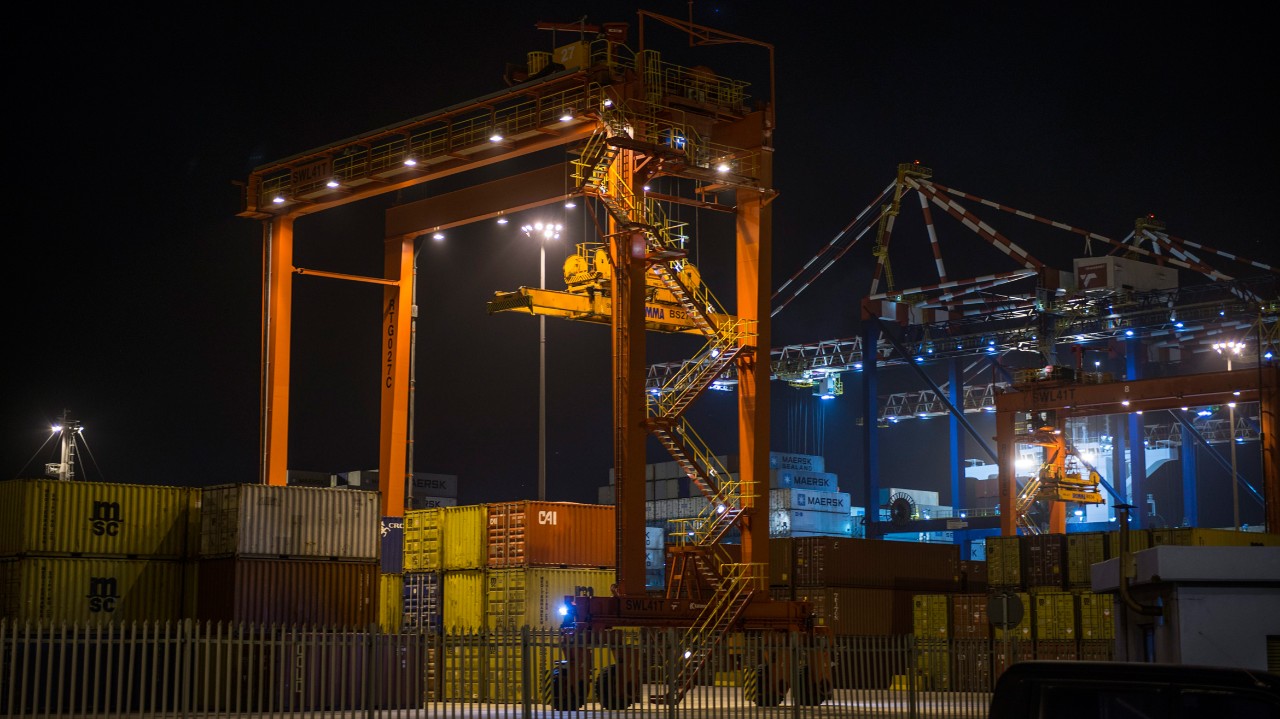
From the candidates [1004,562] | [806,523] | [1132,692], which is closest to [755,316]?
[1004,562]

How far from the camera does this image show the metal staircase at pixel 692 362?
28.7 m

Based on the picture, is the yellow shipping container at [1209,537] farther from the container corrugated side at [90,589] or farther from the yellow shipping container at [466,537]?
the container corrugated side at [90,589]

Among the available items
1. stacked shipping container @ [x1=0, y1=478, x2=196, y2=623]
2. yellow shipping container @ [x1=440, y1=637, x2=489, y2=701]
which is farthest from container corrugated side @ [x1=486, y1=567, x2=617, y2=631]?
stacked shipping container @ [x1=0, y1=478, x2=196, y2=623]

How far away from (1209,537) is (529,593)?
1663 cm

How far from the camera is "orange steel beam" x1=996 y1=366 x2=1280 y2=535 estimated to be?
51.8 meters

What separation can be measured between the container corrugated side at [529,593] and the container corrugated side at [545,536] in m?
0.20

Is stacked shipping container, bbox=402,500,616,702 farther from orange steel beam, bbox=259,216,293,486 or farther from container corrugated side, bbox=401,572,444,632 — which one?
orange steel beam, bbox=259,216,293,486

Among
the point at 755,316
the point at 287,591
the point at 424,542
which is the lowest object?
the point at 287,591

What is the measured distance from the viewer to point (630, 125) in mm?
28641

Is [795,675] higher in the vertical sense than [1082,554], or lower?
lower

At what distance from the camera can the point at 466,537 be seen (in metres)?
33.5

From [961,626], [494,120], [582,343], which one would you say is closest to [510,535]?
[494,120]

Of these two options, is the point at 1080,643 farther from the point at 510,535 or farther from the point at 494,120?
the point at 494,120

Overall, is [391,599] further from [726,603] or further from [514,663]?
[514,663]
